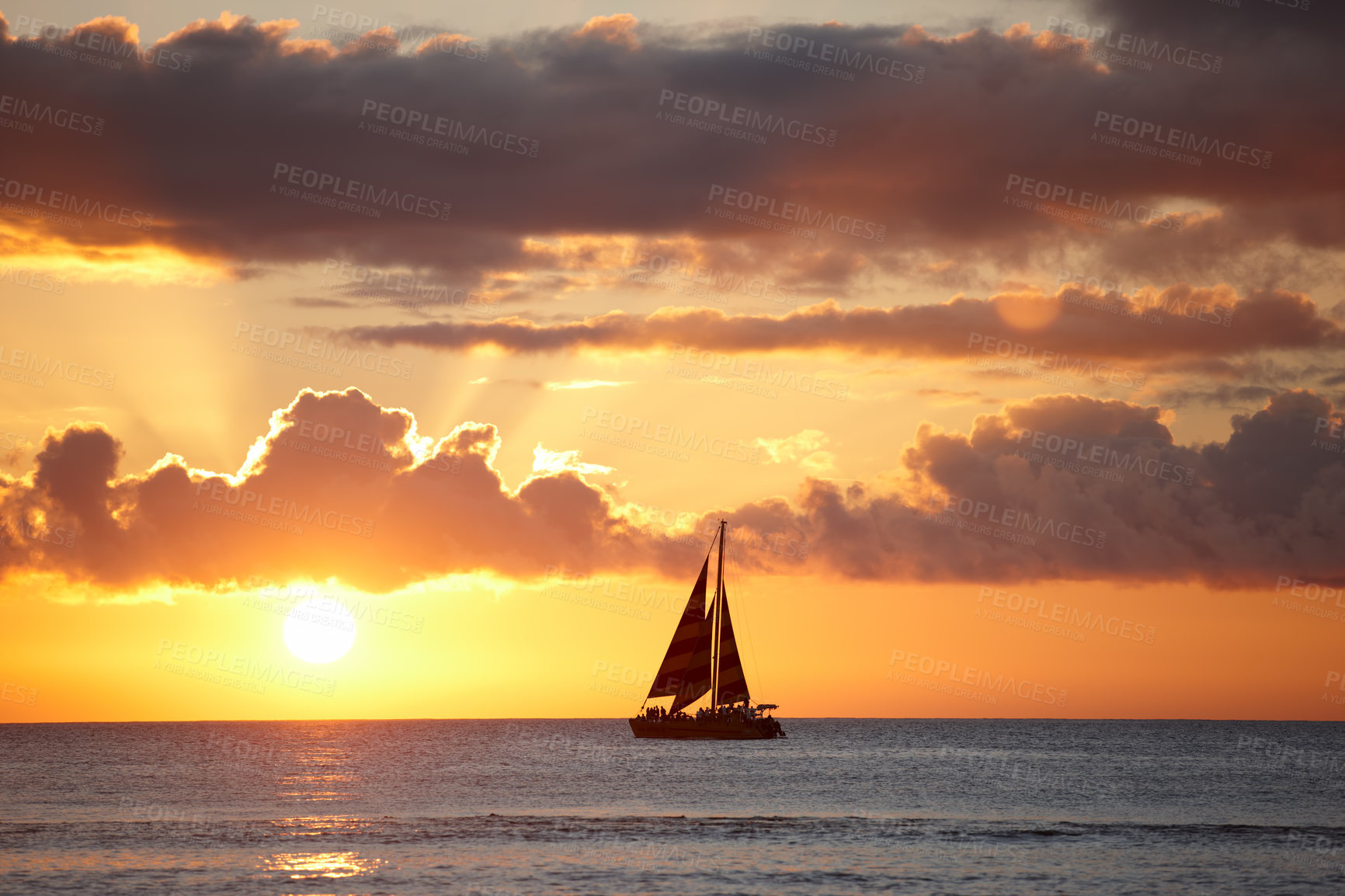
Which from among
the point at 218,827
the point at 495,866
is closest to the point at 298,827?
the point at 218,827

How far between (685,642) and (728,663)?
18.2 ft

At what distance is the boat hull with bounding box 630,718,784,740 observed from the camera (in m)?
122

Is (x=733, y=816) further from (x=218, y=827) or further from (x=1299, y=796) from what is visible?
(x=1299, y=796)

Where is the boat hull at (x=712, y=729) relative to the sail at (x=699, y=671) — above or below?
below

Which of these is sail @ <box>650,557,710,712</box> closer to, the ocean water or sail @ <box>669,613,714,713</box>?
sail @ <box>669,613,714,713</box>

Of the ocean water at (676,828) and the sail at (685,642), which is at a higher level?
the sail at (685,642)

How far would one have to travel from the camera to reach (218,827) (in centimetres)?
6838

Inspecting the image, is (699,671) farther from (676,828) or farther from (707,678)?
(676,828)

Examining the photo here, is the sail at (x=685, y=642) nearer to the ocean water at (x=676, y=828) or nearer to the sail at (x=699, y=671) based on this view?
the sail at (x=699, y=671)

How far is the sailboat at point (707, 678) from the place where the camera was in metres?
120

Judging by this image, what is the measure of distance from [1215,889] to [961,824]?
20684 millimetres

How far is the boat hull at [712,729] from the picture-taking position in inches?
4788

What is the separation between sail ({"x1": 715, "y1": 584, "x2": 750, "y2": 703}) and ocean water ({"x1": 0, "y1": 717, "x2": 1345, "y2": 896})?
24.3ft

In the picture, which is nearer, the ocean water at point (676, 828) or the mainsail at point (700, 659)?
the ocean water at point (676, 828)
